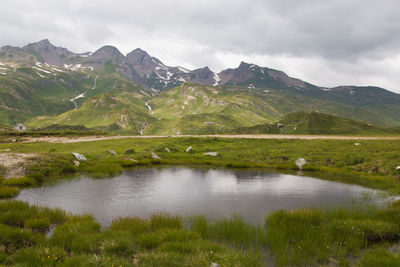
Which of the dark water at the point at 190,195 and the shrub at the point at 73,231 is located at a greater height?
the shrub at the point at 73,231

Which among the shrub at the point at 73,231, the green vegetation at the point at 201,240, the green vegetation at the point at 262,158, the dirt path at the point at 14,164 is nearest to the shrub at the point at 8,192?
the green vegetation at the point at 262,158

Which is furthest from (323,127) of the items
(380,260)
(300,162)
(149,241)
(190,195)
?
(149,241)

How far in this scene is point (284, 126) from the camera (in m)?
154

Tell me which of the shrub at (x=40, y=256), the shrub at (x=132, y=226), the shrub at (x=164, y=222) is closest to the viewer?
the shrub at (x=40, y=256)

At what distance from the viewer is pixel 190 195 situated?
25969 mm

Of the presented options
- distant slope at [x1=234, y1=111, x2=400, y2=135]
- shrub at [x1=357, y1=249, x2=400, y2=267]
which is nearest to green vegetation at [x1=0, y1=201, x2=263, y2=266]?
shrub at [x1=357, y1=249, x2=400, y2=267]

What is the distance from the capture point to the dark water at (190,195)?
20891mm

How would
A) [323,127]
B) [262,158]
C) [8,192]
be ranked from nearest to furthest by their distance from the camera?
[8,192], [262,158], [323,127]

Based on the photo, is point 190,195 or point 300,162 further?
point 300,162

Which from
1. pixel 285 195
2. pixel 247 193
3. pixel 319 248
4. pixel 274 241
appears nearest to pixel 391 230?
pixel 319 248

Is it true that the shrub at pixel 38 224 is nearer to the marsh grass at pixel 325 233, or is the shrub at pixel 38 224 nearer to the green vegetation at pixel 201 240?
the green vegetation at pixel 201 240

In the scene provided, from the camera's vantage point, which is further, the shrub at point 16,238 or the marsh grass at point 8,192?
the marsh grass at point 8,192

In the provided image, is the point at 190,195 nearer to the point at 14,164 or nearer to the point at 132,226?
the point at 132,226

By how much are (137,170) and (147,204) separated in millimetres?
19177
